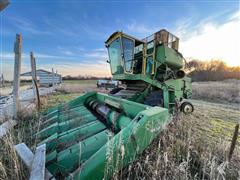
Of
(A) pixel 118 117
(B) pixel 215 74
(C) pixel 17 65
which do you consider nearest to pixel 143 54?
(A) pixel 118 117

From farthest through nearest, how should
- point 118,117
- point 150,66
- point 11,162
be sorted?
point 150,66 < point 118,117 < point 11,162

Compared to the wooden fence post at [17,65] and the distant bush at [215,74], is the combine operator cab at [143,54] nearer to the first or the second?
the wooden fence post at [17,65]

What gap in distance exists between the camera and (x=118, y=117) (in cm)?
260

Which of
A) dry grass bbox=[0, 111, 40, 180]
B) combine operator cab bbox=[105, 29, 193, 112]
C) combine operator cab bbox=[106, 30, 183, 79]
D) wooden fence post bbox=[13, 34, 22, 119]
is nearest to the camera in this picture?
dry grass bbox=[0, 111, 40, 180]

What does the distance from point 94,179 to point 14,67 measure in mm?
3864

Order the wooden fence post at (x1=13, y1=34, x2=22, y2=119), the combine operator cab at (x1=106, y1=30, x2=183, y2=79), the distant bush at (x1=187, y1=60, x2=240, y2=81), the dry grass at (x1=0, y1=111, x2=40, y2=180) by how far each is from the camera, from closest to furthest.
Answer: the dry grass at (x1=0, y1=111, x2=40, y2=180), the wooden fence post at (x1=13, y1=34, x2=22, y2=119), the combine operator cab at (x1=106, y1=30, x2=183, y2=79), the distant bush at (x1=187, y1=60, x2=240, y2=81)

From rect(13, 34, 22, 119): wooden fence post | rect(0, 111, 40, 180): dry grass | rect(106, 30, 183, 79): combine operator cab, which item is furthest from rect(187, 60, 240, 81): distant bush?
rect(0, 111, 40, 180): dry grass

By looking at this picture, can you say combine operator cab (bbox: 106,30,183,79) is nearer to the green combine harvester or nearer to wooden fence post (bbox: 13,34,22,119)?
the green combine harvester

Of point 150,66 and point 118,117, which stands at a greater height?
point 150,66

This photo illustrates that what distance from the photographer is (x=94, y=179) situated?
51.4 inches

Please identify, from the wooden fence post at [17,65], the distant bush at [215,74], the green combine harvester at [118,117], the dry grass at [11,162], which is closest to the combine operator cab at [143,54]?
the green combine harvester at [118,117]

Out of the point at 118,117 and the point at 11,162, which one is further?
the point at 118,117

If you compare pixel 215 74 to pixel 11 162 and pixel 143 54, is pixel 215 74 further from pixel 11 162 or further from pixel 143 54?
pixel 11 162

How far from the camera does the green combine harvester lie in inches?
56.7
